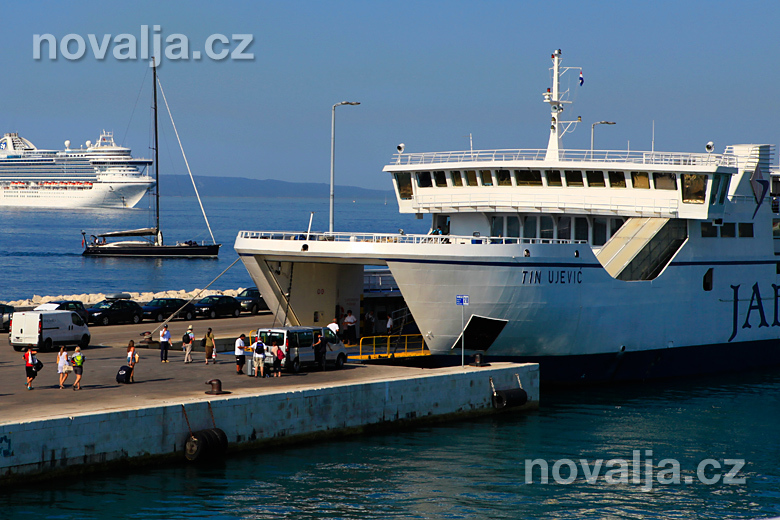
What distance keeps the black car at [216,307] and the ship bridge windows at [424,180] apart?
16.2 meters

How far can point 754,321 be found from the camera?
123 feet

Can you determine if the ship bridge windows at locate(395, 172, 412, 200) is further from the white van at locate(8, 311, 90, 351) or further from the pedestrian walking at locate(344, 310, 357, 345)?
→ the white van at locate(8, 311, 90, 351)

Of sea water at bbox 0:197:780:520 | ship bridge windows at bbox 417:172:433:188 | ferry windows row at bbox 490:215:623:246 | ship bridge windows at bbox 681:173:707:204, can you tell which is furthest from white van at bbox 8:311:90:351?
ship bridge windows at bbox 681:173:707:204

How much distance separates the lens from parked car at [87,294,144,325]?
44000 mm

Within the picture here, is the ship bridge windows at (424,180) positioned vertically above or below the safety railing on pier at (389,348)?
above

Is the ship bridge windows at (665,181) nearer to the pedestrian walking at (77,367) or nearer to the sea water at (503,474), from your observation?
the sea water at (503,474)

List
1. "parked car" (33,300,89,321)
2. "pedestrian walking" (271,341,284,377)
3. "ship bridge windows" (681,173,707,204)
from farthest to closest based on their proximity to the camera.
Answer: "parked car" (33,300,89,321) < "ship bridge windows" (681,173,707,204) < "pedestrian walking" (271,341,284,377)

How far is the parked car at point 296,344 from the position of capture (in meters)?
27.1

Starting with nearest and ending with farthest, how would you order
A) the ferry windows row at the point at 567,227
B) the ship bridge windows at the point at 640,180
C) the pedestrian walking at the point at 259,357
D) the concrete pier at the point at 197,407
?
the concrete pier at the point at 197,407 < the pedestrian walking at the point at 259,357 < the ship bridge windows at the point at 640,180 < the ferry windows row at the point at 567,227

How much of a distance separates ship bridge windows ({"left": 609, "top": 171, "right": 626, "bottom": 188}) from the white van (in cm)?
1967

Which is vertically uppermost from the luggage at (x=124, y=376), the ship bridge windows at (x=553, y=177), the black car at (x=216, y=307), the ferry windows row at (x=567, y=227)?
the ship bridge windows at (x=553, y=177)

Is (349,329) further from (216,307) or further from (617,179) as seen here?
(216,307)

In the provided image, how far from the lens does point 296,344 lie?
2734 cm

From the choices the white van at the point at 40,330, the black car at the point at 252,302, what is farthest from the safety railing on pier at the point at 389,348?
the black car at the point at 252,302
